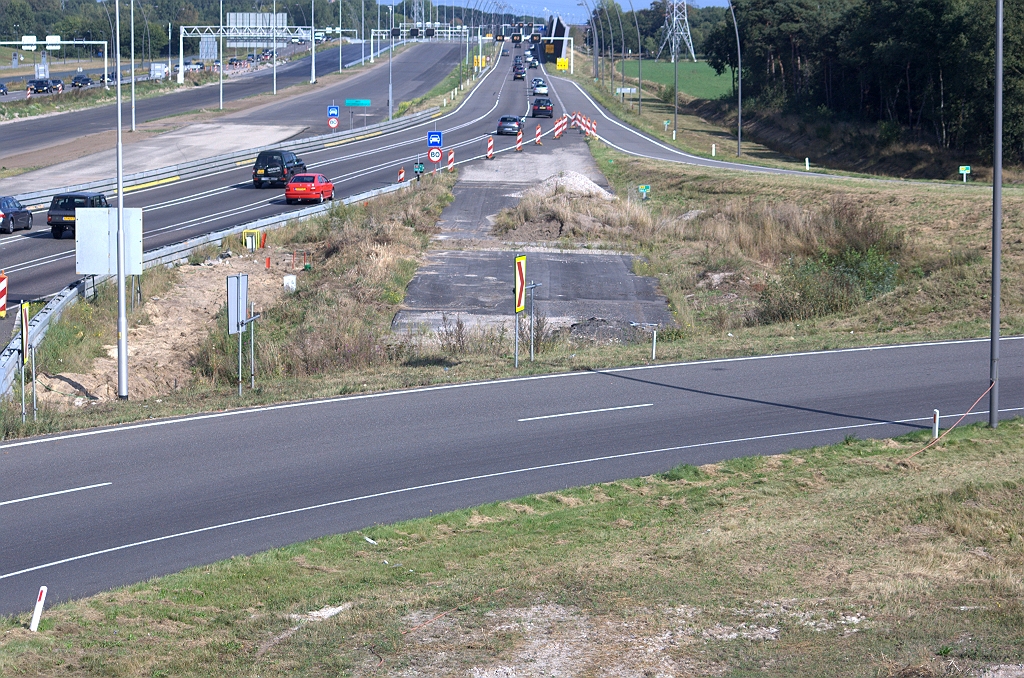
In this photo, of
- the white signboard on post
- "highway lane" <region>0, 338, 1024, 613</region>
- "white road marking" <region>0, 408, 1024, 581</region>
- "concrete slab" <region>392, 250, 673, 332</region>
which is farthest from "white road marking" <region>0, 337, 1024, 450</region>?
"concrete slab" <region>392, 250, 673, 332</region>

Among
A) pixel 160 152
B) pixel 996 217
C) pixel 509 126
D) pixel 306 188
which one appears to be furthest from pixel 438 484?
pixel 509 126

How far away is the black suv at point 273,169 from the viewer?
52.5 metres

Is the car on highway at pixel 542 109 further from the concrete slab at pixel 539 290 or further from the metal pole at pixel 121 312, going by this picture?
the metal pole at pixel 121 312

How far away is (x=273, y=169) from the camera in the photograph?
172ft

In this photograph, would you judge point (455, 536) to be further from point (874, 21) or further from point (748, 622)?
point (874, 21)

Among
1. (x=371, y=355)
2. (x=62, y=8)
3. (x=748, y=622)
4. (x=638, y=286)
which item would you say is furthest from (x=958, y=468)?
(x=62, y=8)

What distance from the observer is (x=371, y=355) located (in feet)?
80.5

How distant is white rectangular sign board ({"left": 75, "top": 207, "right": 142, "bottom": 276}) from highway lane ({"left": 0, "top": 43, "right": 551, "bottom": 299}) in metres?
7.36

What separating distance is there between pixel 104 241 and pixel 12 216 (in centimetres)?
1940

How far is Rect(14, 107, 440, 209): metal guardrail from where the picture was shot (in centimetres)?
4672

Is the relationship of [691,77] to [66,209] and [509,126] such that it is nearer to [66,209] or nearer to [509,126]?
[509,126]

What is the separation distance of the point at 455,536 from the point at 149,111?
76883 millimetres

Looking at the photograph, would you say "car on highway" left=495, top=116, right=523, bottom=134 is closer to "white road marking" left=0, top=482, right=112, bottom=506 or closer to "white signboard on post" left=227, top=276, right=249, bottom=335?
"white signboard on post" left=227, top=276, right=249, bottom=335

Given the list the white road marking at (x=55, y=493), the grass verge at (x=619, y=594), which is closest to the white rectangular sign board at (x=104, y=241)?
the white road marking at (x=55, y=493)
